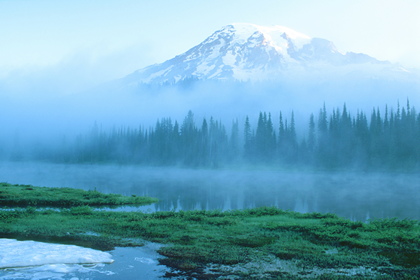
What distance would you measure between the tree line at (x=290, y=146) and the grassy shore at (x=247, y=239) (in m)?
96.3

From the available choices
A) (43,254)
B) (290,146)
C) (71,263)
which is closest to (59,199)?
(43,254)

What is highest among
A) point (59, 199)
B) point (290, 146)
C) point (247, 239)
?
point (290, 146)

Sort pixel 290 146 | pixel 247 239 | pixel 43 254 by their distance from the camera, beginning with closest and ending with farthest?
pixel 43 254 → pixel 247 239 → pixel 290 146

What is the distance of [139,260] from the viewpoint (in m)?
16.9

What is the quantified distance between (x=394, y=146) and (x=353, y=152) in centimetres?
1211

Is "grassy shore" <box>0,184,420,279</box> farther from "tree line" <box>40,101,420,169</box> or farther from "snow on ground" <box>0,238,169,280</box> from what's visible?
"tree line" <box>40,101,420,169</box>

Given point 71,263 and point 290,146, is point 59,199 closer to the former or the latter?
point 71,263

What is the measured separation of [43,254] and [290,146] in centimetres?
12756

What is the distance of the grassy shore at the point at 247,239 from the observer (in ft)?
51.8

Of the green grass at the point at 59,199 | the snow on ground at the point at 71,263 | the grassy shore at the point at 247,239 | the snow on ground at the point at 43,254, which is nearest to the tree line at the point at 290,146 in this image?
the green grass at the point at 59,199

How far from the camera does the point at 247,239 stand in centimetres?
2102

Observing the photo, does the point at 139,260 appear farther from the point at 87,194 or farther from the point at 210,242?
the point at 87,194

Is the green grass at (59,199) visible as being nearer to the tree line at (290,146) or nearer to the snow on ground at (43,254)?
the snow on ground at (43,254)

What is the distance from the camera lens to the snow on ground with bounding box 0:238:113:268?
1580 cm
